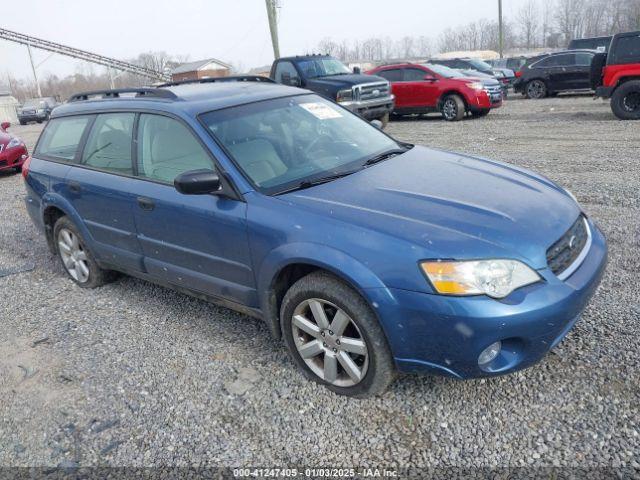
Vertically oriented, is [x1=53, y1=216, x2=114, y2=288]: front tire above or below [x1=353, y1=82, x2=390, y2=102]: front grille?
below

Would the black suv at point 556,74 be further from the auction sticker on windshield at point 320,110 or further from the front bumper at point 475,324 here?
the front bumper at point 475,324

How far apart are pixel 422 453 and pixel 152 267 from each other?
7.67 feet

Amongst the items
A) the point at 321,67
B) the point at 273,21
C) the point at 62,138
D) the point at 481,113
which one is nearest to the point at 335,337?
the point at 62,138

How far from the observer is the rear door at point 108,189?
155 inches

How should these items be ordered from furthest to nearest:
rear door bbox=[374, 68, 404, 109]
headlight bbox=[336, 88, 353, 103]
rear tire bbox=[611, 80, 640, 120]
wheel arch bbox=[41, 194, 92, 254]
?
rear door bbox=[374, 68, 404, 109], headlight bbox=[336, 88, 353, 103], rear tire bbox=[611, 80, 640, 120], wheel arch bbox=[41, 194, 92, 254]

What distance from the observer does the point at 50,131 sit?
5004 mm

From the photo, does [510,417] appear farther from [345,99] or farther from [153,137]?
[345,99]

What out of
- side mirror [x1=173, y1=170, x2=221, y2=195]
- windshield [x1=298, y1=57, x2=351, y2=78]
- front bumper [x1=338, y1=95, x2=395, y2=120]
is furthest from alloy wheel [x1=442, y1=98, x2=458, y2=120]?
side mirror [x1=173, y1=170, x2=221, y2=195]

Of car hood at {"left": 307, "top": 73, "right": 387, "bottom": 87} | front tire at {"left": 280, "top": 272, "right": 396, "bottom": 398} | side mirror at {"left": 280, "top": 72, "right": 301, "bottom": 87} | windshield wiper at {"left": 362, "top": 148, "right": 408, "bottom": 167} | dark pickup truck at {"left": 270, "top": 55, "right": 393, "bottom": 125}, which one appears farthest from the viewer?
side mirror at {"left": 280, "top": 72, "right": 301, "bottom": 87}

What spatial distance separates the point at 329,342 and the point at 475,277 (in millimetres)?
900

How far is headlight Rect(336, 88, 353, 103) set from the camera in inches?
463

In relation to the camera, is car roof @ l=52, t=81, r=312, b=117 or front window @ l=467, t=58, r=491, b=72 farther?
front window @ l=467, t=58, r=491, b=72

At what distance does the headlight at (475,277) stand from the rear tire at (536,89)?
60.7ft

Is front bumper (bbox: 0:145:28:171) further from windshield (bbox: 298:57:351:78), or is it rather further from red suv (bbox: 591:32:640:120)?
red suv (bbox: 591:32:640:120)
